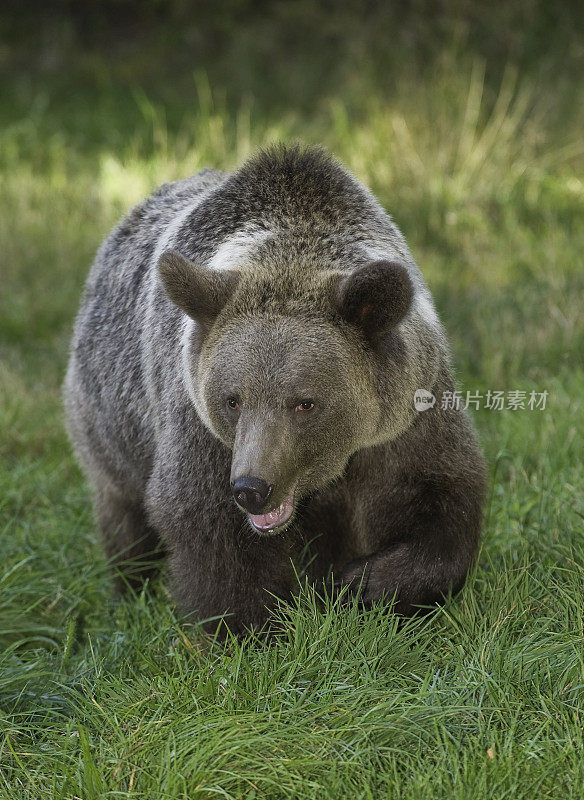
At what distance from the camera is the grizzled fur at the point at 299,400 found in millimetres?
3574

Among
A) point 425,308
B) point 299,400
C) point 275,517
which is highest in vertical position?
point 425,308

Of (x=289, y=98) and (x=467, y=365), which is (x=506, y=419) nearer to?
(x=467, y=365)

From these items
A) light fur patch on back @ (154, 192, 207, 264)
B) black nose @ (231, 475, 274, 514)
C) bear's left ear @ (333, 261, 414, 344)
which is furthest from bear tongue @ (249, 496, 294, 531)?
light fur patch on back @ (154, 192, 207, 264)

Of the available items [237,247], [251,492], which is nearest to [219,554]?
[251,492]

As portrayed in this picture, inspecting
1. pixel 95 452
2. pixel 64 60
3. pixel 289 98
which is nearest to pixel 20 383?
pixel 95 452

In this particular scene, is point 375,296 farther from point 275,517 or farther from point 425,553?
point 425,553

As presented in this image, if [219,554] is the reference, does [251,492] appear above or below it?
above

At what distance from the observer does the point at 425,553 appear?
3971 millimetres

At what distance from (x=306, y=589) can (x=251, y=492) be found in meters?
0.63

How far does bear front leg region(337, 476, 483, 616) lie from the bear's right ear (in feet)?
3.48

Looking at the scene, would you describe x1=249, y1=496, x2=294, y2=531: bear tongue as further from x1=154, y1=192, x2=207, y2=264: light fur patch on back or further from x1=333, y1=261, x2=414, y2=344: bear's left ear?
x1=154, y1=192, x2=207, y2=264: light fur patch on back

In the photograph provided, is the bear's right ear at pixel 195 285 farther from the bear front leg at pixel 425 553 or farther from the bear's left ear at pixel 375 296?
the bear front leg at pixel 425 553

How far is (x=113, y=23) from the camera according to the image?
16516mm

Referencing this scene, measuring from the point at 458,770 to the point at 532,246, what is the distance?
6054mm
